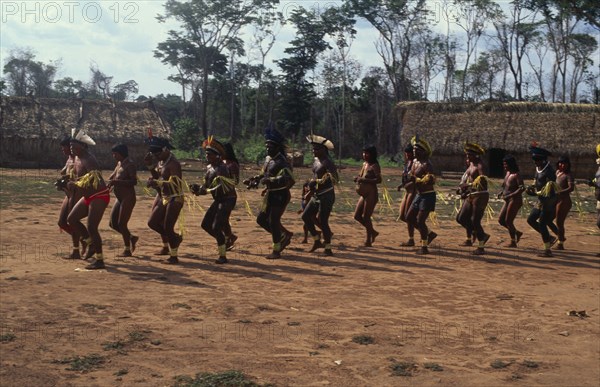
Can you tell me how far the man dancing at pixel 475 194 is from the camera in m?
11.6

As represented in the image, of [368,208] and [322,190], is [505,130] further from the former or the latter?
[322,190]

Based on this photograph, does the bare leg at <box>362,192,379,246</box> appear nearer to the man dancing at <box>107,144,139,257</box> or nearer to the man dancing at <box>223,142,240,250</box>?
the man dancing at <box>223,142,240,250</box>

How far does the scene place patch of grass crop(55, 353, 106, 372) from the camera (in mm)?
5488

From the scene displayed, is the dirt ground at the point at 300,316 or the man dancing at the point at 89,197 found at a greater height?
the man dancing at the point at 89,197

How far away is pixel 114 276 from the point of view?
9.00m

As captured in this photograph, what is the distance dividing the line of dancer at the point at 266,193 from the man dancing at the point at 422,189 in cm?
2

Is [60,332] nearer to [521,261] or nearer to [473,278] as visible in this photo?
[473,278]

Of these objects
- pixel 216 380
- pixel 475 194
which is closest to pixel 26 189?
pixel 475 194

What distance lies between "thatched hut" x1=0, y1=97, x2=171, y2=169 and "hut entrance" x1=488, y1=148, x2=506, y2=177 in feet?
55.1

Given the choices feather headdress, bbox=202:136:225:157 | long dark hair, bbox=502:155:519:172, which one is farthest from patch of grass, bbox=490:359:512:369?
long dark hair, bbox=502:155:519:172

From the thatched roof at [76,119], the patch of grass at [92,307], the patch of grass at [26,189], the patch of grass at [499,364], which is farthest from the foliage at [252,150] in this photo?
the patch of grass at [499,364]

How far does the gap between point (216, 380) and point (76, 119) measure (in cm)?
3053

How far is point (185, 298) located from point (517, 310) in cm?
389

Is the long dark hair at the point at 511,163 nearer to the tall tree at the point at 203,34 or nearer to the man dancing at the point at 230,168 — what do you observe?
the man dancing at the point at 230,168
